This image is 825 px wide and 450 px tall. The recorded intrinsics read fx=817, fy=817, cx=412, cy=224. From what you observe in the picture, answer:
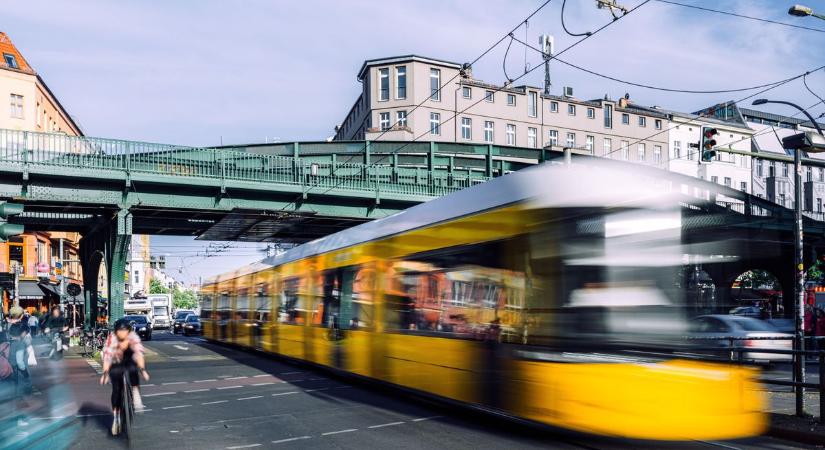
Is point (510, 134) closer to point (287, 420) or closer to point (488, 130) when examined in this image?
Answer: point (488, 130)

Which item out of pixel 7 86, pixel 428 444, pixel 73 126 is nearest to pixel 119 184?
pixel 428 444

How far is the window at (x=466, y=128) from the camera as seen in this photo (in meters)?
67.1

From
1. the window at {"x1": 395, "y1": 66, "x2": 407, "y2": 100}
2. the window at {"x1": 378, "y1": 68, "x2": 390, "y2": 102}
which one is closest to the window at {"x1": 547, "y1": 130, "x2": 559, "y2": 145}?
the window at {"x1": 395, "y1": 66, "x2": 407, "y2": 100}

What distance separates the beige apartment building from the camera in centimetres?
6481

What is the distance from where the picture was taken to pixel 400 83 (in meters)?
65.3

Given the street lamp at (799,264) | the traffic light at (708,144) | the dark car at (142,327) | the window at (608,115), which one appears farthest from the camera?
the window at (608,115)

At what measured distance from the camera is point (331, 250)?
650 inches

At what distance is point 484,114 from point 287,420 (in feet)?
193

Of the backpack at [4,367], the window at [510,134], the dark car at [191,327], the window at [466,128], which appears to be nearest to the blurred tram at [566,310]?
the backpack at [4,367]

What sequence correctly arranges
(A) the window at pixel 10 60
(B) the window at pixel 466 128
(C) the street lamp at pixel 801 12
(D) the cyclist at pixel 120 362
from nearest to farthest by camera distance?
(D) the cyclist at pixel 120 362 → (C) the street lamp at pixel 801 12 → (A) the window at pixel 10 60 → (B) the window at pixel 466 128

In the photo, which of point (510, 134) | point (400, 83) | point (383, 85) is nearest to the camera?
point (400, 83)

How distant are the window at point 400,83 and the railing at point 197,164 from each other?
3058cm

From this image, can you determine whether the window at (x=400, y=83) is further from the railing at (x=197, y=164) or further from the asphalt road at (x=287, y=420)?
the asphalt road at (x=287, y=420)

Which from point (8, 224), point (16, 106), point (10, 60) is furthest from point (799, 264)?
point (10, 60)
